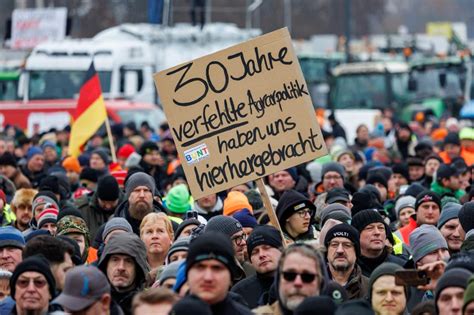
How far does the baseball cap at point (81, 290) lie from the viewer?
→ 8.38 metres

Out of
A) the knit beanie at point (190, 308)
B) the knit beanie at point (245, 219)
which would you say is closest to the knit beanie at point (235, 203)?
the knit beanie at point (245, 219)

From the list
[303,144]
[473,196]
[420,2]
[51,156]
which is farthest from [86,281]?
[420,2]

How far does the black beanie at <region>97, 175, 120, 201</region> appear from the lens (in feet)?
45.9

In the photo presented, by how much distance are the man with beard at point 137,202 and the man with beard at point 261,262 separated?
2.79 metres

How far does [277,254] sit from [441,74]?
103 ft

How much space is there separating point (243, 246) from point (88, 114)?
355 inches

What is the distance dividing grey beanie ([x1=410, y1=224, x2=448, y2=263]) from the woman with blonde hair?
1.64 metres

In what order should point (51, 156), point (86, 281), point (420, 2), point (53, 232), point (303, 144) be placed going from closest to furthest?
point (86, 281) → point (303, 144) → point (53, 232) → point (51, 156) → point (420, 2)

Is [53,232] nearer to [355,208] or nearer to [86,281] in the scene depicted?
[355,208]

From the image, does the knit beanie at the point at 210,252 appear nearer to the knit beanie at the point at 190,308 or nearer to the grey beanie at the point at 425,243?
the knit beanie at the point at 190,308

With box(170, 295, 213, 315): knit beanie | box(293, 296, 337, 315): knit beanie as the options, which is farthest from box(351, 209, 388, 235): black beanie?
box(170, 295, 213, 315): knit beanie

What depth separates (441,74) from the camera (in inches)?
1606

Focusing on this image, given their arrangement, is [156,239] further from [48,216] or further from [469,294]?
[469,294]

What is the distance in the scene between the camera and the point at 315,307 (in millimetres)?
7449
